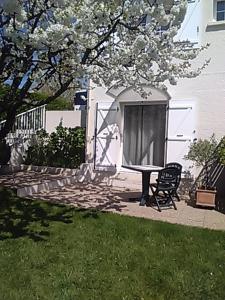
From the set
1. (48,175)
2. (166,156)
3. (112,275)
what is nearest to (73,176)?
(48,175)

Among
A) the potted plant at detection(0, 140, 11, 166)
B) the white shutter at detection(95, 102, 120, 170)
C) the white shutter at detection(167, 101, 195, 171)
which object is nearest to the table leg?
the white shutter at detection(167, 101, 195, 171)

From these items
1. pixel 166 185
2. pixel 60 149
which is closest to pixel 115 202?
pixel 166 185

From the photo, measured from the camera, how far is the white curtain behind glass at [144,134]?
11734mm

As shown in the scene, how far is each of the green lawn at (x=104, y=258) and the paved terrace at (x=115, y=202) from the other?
0.65 metres

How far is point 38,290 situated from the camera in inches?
173

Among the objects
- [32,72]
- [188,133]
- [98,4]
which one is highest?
[98,4]

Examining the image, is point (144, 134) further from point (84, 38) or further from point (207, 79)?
point (84, 38)

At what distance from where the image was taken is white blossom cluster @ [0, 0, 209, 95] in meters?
4.67

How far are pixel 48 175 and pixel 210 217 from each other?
5.98 meters

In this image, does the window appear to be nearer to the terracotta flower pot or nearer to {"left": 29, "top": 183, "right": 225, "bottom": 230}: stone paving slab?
the terracotta flower pot

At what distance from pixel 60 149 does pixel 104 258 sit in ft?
27.3

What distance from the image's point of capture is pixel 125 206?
841cm

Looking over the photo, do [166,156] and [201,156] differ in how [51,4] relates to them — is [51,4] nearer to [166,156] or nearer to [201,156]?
[201,156]

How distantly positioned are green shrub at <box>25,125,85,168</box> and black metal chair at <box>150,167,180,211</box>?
4.77m
